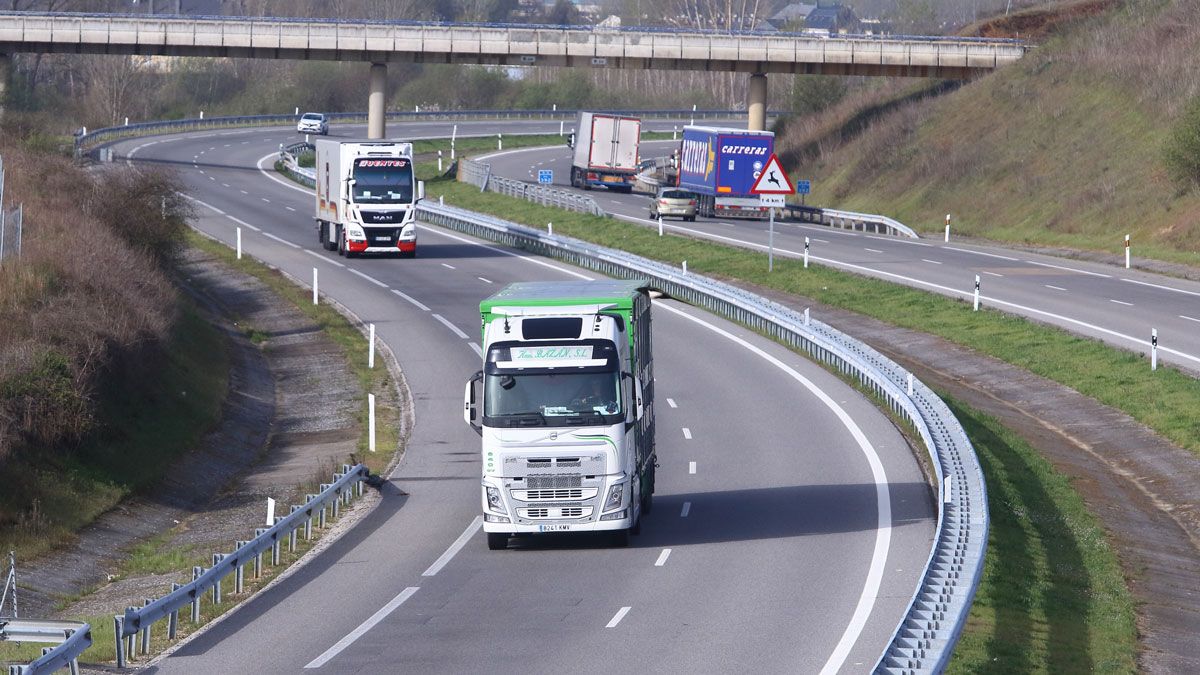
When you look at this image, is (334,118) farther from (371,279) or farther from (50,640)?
(50,640)

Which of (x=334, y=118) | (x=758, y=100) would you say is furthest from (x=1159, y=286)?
(x=334, y=118)

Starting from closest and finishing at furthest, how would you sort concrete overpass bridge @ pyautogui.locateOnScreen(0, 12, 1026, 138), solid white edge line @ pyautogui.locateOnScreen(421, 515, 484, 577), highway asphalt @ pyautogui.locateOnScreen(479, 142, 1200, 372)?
solid white edge line @ pyautogui.locateOnScreen(421, 515, 484, 577)
highway asphalt @ pyautogui.locateOnScreen(479, 142, 1200, 372)
concrete overpass bridge @ pyautogui.locateOnScreen(0, 12, 1026, 138)

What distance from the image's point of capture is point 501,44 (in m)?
81.1

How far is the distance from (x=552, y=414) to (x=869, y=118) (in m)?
70.6

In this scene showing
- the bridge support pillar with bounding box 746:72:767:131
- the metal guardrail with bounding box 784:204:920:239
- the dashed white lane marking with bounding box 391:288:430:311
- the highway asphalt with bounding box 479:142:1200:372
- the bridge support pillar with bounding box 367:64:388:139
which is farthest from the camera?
the bridge support pillar with bounding box 746:72:767:131

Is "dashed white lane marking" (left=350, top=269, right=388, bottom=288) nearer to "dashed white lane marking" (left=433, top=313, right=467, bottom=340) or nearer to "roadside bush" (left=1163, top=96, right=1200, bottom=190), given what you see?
"dashed white lane marking" (left=433, top=313, right=467, bottom=340)

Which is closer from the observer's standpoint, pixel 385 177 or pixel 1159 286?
pixel 1159 286

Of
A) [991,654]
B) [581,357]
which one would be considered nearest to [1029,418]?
[581,357]

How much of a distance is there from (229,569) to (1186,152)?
142ft

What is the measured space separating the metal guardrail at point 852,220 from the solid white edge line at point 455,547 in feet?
142

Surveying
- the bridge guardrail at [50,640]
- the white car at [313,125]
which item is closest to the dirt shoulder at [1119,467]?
the bridge guardrail at [50,640]

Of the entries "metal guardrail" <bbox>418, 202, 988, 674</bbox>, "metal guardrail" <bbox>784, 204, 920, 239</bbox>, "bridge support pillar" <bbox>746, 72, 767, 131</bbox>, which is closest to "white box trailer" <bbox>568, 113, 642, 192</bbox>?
"bridge support pillar" <bbox>746, 72, 767, 131</bbox>

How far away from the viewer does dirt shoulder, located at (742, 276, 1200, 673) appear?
18.0m

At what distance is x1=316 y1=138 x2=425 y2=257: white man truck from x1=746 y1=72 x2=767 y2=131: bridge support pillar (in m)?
35.7
